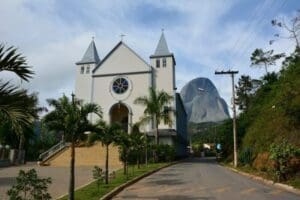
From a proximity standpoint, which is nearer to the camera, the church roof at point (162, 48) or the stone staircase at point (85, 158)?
the stone staircase at point (85, 158)

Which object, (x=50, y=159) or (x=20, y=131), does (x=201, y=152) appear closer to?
(x=50, y=159)

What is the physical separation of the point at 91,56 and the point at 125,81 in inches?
314

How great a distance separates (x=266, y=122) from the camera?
2897 cm

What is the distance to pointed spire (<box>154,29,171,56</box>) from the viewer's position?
50406 millimetres

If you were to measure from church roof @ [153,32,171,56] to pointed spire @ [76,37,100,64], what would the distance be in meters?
9.39

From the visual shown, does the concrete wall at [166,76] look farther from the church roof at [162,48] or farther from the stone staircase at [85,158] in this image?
the stone staircase at [85,158]

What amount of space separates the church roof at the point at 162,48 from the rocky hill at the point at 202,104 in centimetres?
12194

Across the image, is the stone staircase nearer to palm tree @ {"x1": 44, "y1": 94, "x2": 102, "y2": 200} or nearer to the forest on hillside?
the forest on hillside

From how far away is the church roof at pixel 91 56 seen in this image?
53984mm

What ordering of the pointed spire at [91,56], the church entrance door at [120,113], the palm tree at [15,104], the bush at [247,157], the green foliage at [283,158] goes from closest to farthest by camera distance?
1. the palm tree at [15,104]
2. the green foliage at [283,158]
3. the bush at [247,157]
4. the church entrance door at [120,113]
5. the pointed spire at [91,56]

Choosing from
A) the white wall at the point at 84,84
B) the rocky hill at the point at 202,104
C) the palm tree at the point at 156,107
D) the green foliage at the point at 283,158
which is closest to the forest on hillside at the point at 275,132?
the green foliage at the point at 283,158

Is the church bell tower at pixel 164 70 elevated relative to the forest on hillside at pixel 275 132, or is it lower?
elevated

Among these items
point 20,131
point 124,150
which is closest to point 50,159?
point 124,150

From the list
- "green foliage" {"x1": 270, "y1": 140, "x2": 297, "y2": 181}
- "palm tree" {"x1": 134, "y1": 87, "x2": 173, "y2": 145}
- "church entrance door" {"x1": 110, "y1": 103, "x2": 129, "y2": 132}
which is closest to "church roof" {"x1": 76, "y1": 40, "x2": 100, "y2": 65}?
"church entrance door" {"x1": 110, "y1": 103, "x2": 129, "y2": 132}
